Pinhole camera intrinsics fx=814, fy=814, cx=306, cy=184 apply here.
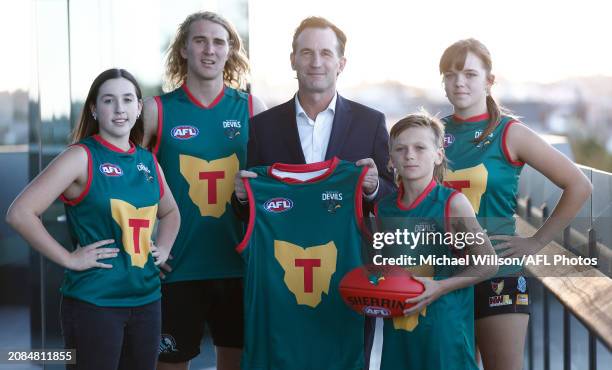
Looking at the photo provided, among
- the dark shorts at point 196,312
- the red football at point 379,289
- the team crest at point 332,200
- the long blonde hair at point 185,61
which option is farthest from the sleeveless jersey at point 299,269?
the long blonde hair at point 185,61

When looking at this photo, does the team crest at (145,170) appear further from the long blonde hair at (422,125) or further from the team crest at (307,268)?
the long blonde hair at (422,125)

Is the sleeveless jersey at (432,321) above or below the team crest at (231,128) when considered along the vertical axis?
below

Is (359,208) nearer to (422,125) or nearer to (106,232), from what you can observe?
(422,125)

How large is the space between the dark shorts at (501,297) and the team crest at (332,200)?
444 millimetres

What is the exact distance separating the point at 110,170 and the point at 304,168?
51 centimetres

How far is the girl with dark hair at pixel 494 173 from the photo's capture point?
2.19 metres

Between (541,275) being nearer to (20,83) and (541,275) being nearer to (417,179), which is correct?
(417,179)

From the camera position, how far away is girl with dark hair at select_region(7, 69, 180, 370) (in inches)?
77.9

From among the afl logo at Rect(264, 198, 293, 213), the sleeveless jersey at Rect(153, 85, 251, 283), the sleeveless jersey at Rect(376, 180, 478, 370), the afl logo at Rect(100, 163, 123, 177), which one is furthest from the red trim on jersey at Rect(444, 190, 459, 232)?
the afl logo at Rect(100, 163, 123, 177)

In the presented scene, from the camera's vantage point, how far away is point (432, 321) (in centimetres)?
195

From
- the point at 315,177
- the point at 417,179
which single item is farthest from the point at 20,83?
the point at 417,179

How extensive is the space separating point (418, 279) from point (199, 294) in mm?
775

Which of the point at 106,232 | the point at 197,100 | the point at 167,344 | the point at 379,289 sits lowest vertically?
the point at 167,344

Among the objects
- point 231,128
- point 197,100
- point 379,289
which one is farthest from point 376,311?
point 197,100
